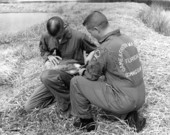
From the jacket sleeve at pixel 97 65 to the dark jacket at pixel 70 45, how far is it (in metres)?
1.10

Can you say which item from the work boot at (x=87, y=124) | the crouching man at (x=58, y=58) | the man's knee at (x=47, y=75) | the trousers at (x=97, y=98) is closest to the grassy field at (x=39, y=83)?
the work boot at (x=87, y=124)

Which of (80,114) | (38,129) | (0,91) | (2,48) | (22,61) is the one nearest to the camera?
(80,114)

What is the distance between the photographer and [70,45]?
3.87m

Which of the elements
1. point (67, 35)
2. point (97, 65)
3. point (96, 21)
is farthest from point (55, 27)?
point (97, 65)

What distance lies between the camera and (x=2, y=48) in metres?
6.65

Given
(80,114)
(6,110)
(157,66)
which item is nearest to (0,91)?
(6,110)

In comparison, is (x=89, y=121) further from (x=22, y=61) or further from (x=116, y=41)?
(x=22, y=61)

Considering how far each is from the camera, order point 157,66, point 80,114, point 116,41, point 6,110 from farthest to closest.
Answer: point 157,66 < point 6,110 < point 80,114 < point 116,41

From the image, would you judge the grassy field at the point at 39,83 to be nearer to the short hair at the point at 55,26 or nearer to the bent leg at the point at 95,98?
the bent leg at the point at 95,98

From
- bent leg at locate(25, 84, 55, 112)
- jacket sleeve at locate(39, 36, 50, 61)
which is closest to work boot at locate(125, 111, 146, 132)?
bent leg at locate(25, 84, 55, 112)

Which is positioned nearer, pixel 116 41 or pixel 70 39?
pixel 116 41

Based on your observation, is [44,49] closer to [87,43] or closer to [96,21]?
[87,43]

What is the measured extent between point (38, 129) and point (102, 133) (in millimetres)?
848

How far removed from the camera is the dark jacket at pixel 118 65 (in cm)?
268
